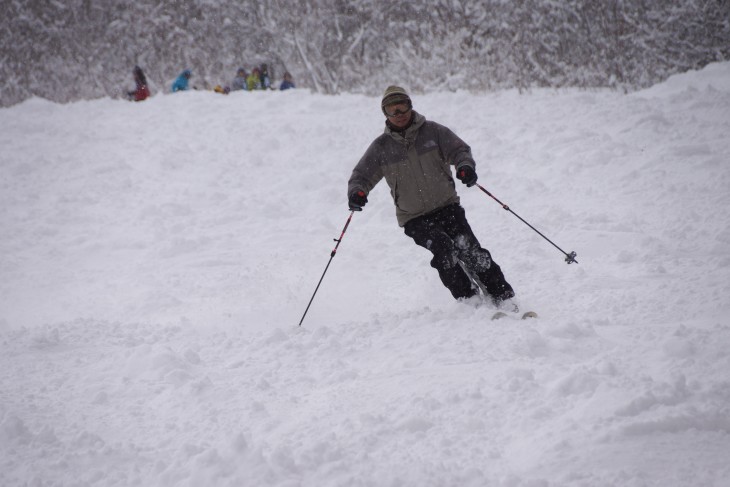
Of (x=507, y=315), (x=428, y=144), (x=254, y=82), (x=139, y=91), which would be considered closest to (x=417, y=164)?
(x=428, y=144)

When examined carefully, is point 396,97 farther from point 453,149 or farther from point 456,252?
point 456,252

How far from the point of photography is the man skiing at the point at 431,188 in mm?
4852

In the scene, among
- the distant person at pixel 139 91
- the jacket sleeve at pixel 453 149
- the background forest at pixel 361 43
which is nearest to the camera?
the jacket sleeve at pixel 453 149

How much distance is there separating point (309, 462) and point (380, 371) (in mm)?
1121

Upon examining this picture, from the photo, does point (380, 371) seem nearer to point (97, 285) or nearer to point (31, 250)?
point (97, 285)

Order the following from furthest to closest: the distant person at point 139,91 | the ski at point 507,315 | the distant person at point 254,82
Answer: the distant person at point 254,82 < the distant person at point 139,91 < the ski at point 507,315

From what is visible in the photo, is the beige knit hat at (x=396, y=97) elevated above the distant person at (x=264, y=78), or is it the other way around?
the beige knit hat at (x=396, y=97)

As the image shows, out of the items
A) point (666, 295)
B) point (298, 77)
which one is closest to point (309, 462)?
point (666, 295)

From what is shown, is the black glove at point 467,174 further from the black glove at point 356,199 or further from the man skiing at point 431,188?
the black glove at point 356,199

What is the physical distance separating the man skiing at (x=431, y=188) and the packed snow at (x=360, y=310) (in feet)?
1.28

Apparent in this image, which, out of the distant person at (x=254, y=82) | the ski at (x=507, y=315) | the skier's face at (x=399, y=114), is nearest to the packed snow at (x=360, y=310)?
the ski at (x=507, y=315)

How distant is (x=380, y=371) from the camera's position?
3.78 m

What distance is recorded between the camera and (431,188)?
4.96m

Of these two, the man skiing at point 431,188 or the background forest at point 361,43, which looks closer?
the man skiing at point 431,188
